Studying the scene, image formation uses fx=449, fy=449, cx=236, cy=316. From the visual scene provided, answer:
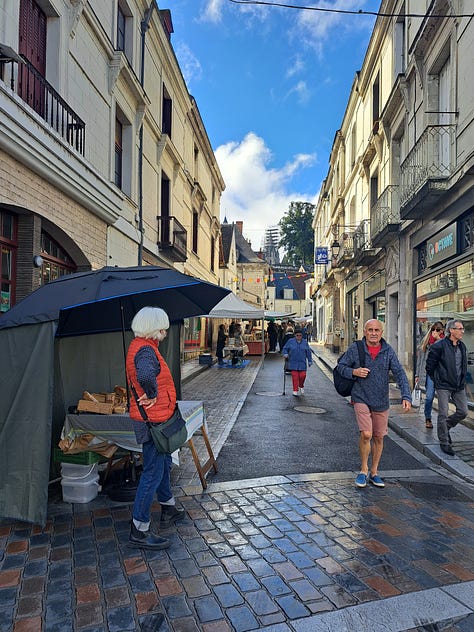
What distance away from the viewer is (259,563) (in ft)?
10.3

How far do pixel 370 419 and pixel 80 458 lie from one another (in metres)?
2.91

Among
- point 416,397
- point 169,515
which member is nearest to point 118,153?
point 416,397

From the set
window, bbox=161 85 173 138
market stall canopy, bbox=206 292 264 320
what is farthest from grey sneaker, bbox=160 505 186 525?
window, bbox=161 85 173 138

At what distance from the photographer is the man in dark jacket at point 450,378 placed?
19.3 feet

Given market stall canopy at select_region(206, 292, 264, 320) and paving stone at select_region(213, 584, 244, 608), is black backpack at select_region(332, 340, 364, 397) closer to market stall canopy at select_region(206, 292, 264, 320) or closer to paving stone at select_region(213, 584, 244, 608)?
paving stone at select_region(213, 584, 244, 608)

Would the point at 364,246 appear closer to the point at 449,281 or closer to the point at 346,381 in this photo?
the point at 449,281

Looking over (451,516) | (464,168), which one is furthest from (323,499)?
(464,168)

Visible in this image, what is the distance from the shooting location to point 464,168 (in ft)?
27.0

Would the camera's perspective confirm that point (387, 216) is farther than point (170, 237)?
No

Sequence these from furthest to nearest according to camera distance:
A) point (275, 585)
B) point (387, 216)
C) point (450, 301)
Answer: point (387, 216), point (450, 301), point (275, 585)

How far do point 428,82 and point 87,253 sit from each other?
877 centimetres

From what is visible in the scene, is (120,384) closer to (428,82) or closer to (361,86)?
(428,82)

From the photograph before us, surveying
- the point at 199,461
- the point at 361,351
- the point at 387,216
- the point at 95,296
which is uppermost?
the point at 387,216

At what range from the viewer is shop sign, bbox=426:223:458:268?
9.14 meters
